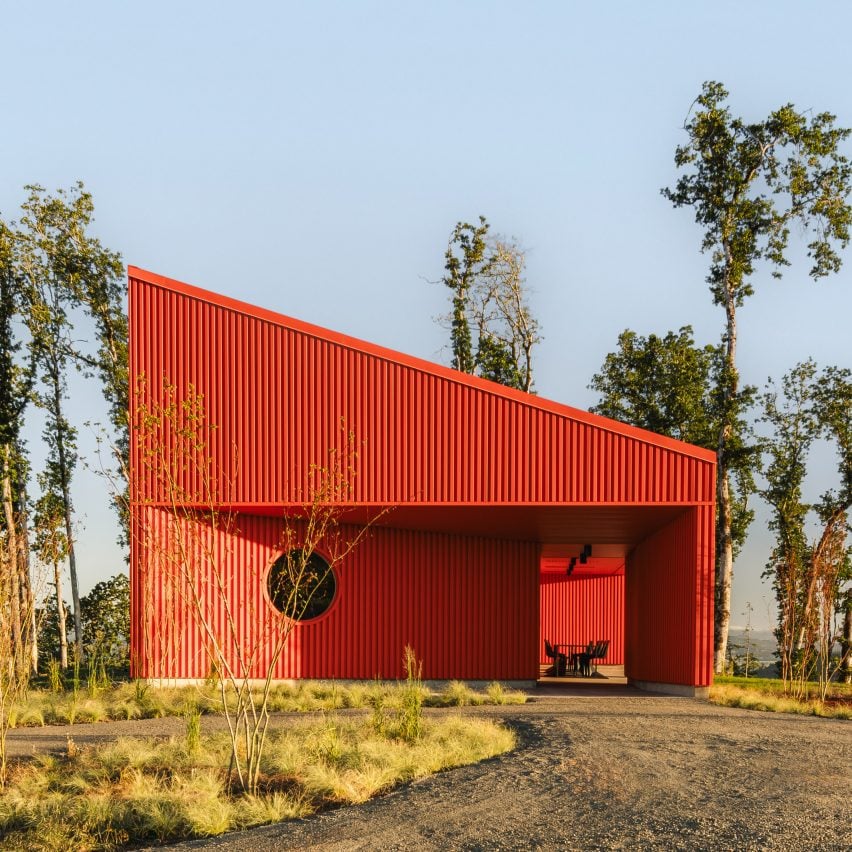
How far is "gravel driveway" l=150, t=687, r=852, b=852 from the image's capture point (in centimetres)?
707

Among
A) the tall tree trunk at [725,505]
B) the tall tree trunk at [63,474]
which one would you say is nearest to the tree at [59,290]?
the tall tree trunk at [63,474]

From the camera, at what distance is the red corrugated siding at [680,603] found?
599 inches

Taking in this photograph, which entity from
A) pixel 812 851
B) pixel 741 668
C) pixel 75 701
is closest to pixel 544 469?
pixel 75 701

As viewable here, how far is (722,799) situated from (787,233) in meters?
20.0

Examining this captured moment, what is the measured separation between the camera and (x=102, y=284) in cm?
2527

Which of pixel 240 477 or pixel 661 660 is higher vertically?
pixel 240 477

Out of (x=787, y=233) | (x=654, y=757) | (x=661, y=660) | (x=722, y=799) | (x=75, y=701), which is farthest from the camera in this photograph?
(x=787, y=233)

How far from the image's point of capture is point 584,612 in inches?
1031

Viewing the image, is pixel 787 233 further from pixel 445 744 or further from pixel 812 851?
pixel 812 851

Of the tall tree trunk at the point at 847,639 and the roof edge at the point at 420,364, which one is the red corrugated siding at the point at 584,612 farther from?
the roof edge at the point at 420,364

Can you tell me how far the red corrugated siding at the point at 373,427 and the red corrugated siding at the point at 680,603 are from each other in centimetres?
78

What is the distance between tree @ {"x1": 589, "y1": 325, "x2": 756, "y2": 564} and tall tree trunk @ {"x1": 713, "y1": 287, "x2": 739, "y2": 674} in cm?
86

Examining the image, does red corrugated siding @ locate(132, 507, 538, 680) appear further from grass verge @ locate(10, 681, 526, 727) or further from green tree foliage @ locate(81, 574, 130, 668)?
green tree foliage @ locate(81, 574, 130, 668)

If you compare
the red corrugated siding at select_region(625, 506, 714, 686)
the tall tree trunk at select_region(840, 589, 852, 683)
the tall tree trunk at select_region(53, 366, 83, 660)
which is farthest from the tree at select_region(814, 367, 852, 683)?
the tall tree trunk at select_region(53, 366, 83, 660)
